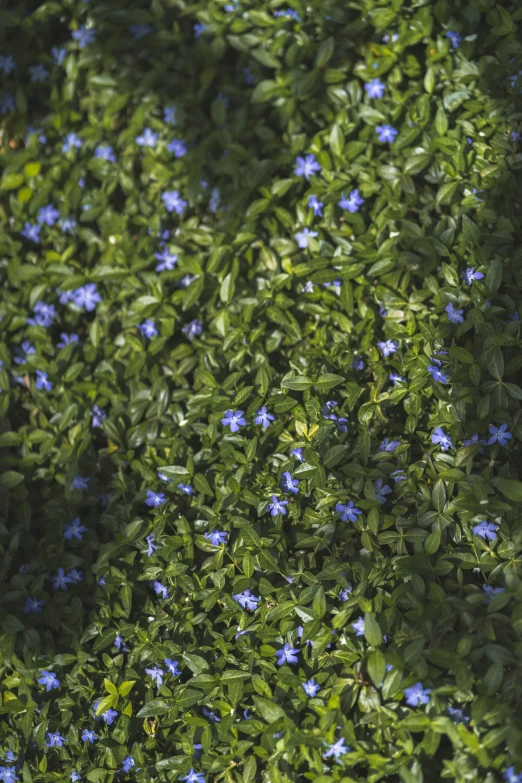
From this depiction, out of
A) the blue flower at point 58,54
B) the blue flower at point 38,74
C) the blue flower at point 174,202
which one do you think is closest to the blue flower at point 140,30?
the blue flower at point 58,54

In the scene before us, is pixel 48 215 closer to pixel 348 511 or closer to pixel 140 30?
pixel 140 30

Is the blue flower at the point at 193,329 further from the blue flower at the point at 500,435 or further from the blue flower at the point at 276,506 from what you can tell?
the blue flower at the point at 500,435

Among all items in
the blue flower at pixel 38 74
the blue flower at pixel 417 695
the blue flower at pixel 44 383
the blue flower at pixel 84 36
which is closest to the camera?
the blue flower at pixel 417 695

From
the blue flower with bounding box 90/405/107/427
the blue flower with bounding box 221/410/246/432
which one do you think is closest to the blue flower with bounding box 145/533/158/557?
the blue flower with bounding box 221/410/246/432

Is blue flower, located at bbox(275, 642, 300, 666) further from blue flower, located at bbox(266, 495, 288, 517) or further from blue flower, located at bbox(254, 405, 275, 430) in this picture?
blue flower, located at bbox(254, 405, 275, 430)

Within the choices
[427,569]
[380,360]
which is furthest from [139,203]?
[427,569]

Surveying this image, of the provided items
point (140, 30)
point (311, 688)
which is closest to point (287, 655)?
point (311, 688)
